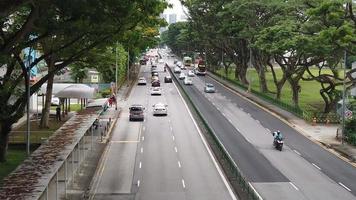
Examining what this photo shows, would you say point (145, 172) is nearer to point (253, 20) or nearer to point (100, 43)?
point (100, 43)

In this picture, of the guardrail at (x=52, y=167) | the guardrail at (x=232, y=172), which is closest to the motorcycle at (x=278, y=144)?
the guardrail at (x=232, y=172)

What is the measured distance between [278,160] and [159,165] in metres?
8.38

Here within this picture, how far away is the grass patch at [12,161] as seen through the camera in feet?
110

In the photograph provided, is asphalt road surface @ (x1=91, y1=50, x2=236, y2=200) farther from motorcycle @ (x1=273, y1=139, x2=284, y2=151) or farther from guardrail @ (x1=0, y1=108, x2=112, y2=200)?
motorcycle @ (x1=273, y1=139, x2=284, y2=151)

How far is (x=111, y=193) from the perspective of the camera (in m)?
29.8

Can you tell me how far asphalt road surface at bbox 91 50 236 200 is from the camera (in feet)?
99.2

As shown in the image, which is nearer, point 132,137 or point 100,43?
point 100,43

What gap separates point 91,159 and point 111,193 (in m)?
8.70

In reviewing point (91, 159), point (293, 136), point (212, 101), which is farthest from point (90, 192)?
point (212, 101)

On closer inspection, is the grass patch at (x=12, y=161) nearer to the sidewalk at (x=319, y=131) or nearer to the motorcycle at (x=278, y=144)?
the motorcycle at (x=278, y=144)

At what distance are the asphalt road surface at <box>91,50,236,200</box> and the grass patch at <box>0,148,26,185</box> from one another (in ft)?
17.3

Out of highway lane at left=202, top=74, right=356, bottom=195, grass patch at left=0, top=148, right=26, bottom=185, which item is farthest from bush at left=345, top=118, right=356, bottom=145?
grass patch at left=0, top=148, right=26, bottom=185

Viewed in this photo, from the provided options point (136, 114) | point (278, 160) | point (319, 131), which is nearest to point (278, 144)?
point (278, 160)

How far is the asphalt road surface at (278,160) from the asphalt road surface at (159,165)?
7.42 ft
